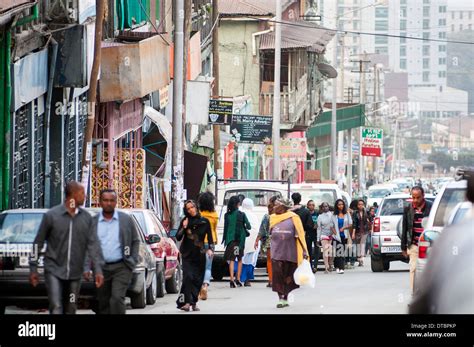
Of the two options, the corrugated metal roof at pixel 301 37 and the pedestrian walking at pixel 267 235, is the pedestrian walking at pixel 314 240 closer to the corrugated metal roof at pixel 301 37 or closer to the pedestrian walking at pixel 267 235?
the pedestrian walking at pixel 267 235

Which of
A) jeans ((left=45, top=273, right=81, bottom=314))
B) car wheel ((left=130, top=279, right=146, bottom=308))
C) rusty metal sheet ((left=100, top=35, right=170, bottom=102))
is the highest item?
rusty metal sheet ((left=100, top=35, right=170, bottom=102))

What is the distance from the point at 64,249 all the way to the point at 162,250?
347 inches

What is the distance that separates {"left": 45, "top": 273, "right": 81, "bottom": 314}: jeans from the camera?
44.8 feet

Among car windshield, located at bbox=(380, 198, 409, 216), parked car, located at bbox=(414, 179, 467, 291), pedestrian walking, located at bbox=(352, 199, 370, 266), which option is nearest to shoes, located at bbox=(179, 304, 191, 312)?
parked car, located at bbox=(414, 179, 467, 291)

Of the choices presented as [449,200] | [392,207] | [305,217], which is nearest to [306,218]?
[305,217]

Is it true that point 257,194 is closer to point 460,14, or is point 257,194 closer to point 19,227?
point 19,227

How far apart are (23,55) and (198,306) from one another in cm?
760

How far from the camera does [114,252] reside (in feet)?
47.6

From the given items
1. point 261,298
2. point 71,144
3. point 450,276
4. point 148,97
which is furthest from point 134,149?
point 450,276

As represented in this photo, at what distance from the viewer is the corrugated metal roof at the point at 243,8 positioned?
5744 cm

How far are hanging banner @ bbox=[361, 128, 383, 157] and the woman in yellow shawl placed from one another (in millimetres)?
60083

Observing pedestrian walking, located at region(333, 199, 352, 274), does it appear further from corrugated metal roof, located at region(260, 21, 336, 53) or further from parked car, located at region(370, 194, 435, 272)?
corrugated metal roof, located at region(260, 21, 336, 53)

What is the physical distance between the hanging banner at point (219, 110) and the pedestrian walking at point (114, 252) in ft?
80.6
